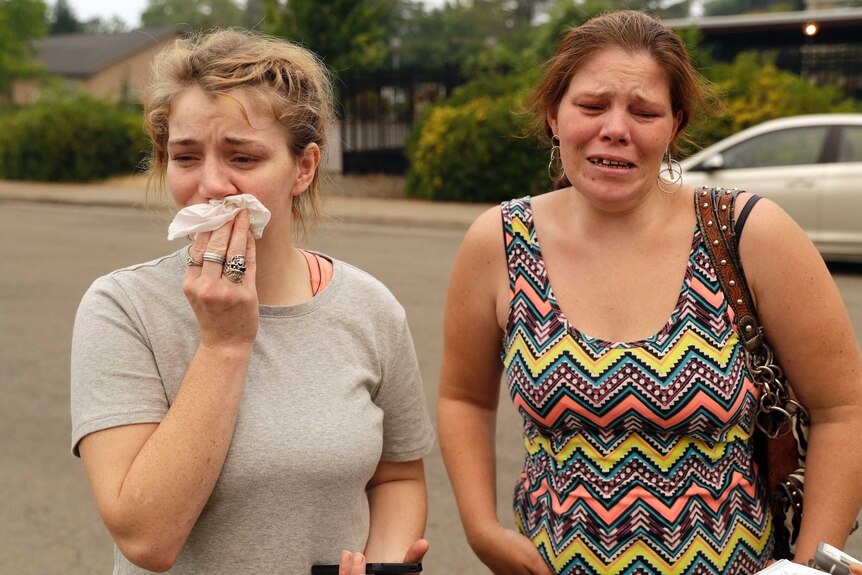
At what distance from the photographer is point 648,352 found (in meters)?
2.08

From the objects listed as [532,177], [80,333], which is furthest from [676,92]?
[532,177]

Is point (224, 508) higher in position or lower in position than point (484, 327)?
lower

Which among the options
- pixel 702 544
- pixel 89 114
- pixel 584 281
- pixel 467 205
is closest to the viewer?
pixel 702 544

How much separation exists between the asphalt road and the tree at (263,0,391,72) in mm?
8786

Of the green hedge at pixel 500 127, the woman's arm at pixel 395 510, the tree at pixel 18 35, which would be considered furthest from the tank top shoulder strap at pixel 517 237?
the tree at pixel 18 35

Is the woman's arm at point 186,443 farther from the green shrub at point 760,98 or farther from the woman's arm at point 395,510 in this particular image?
the green shrub at point 760,98

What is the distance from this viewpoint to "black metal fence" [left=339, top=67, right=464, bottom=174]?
20.1 meters

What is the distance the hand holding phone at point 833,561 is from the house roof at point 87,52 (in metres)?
61.7

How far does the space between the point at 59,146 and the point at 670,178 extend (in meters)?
22.4

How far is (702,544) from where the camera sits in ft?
6.85

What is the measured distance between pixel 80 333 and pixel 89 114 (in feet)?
76.2

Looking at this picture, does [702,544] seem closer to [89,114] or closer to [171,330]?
[171,330]

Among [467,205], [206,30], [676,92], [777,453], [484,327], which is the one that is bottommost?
[467,205]

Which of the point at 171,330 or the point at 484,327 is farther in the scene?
the point at 484,327
